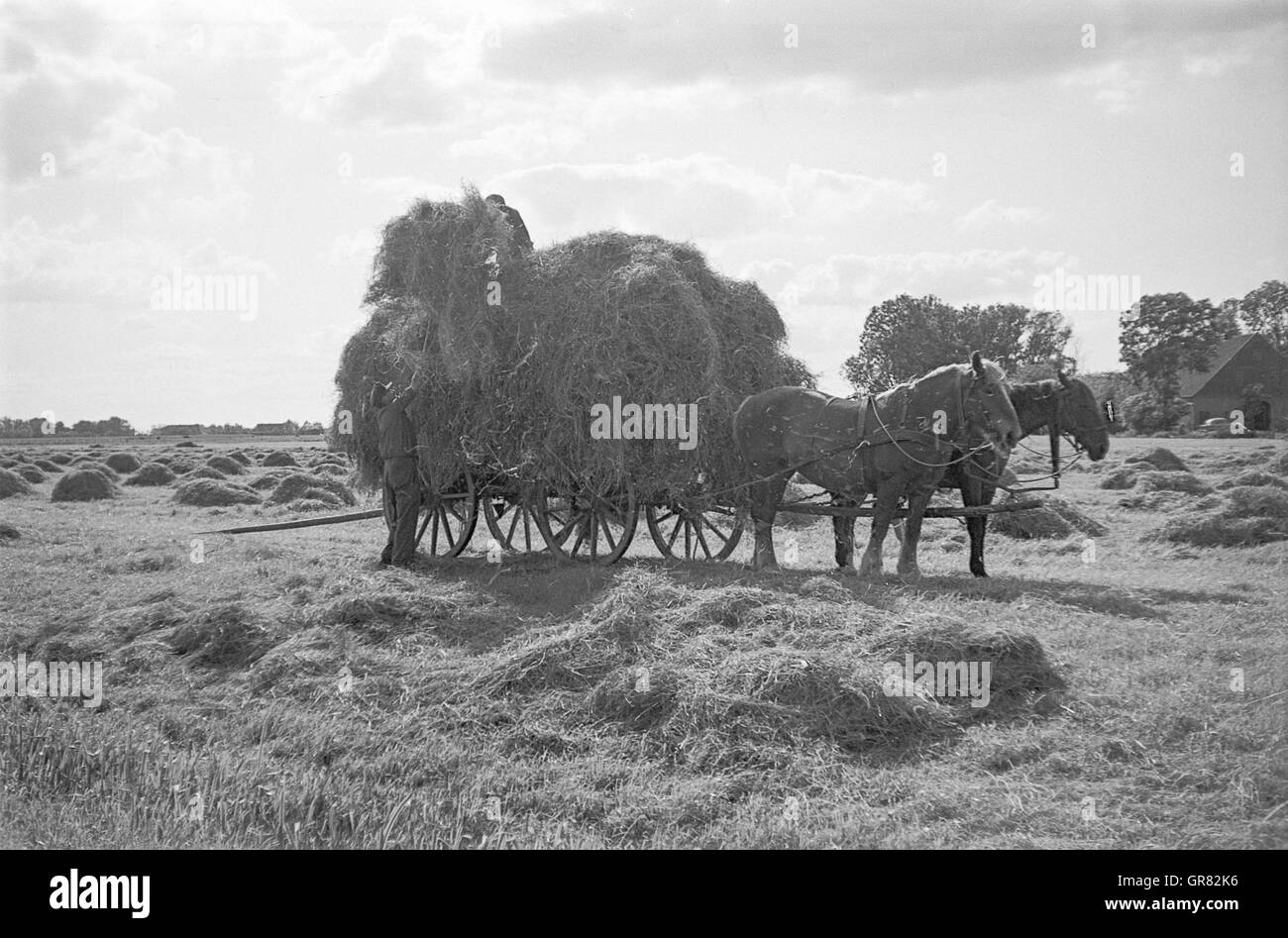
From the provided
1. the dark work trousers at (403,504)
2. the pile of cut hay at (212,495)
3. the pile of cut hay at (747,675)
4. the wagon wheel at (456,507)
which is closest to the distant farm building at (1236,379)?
the pile of cut hay at (212,495)

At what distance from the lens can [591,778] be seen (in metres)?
5.10

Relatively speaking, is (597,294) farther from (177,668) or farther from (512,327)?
(177,668)

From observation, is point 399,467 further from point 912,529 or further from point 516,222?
point 912,529

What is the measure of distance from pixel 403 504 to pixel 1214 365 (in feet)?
143

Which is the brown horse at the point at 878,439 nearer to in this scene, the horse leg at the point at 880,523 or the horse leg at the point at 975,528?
the horse leg at the point at 880,523

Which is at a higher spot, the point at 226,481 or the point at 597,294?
the point at 597,294

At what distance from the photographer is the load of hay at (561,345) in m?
9.35

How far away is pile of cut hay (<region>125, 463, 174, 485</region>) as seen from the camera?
2761 centimetres

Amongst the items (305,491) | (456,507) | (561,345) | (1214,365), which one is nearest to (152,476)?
(305,491)

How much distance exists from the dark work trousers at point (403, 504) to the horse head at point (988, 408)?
5.34 metres

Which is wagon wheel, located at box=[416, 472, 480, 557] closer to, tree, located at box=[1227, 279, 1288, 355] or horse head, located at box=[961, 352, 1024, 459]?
horse head, located at box=[961, 352, 1024, 459]

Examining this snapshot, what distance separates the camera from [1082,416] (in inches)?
371
